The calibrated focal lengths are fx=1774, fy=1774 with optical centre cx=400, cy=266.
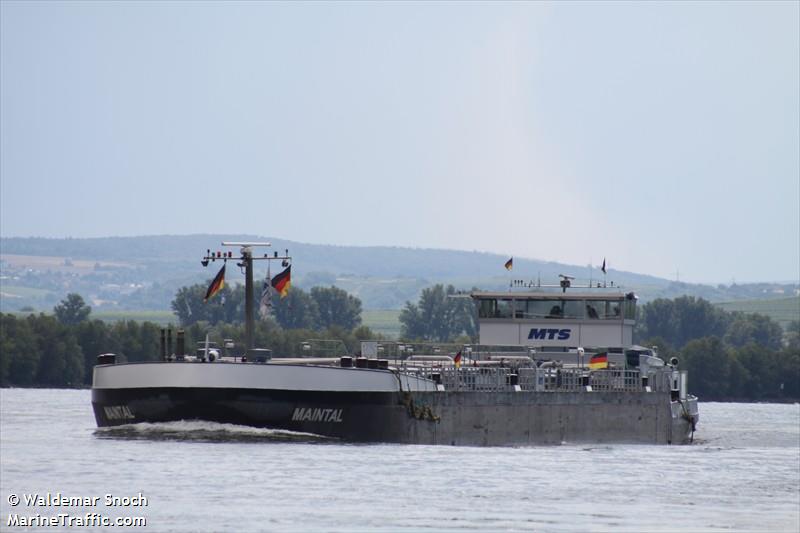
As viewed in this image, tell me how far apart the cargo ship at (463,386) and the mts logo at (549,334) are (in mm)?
43

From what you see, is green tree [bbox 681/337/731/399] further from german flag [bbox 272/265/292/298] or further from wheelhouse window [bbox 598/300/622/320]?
german flag [bbox 272/265/292/298]

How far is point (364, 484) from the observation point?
4581 cm

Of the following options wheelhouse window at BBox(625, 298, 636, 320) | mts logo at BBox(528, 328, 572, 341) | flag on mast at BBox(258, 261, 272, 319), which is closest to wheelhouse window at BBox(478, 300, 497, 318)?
mts logo at BBox(528, 328, 572, 341)

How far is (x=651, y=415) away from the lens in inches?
2874

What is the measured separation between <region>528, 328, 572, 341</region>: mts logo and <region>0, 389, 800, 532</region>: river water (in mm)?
11055

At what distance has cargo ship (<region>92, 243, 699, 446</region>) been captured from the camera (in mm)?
57625

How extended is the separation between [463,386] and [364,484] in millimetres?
20300

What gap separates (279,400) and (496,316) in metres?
21.0

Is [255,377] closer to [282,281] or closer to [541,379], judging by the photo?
[282,281]

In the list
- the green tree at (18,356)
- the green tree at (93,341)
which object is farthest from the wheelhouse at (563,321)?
the green tree at (93,341)

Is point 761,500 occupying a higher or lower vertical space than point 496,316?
lower

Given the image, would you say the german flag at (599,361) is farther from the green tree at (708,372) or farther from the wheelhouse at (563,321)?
the green tree at (708,372)

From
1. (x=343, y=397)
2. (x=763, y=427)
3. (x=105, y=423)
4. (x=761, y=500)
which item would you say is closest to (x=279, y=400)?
(x=343, y=397)

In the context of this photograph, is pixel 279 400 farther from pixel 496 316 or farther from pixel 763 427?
pixel 763 427
